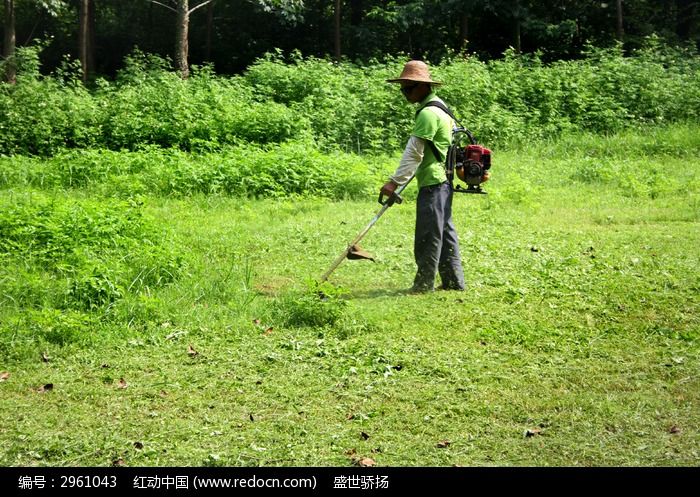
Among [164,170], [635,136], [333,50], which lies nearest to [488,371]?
[164,170]

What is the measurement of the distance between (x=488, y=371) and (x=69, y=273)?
4113 mm

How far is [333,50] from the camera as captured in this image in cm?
3156

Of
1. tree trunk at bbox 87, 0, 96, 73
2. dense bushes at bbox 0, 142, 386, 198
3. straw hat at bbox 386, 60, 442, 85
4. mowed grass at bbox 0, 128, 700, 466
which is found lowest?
mowed grass at bbox 0, 128, 700, 466

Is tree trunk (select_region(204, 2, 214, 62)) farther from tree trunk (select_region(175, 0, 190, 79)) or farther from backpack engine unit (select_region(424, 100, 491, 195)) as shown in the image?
backpack engine unit (select_region(424, 100, 491, 195))

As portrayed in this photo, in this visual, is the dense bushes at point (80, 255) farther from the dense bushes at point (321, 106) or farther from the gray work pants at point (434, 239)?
the dense bushes at point (321, 106)

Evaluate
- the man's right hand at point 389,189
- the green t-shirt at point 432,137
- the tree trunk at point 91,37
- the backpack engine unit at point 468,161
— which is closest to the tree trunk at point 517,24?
the tree trunk at point 91,37

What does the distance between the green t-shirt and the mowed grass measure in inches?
43.8

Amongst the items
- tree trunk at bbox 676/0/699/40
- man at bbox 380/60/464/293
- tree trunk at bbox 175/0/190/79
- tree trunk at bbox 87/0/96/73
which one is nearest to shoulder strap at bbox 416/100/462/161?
man at bbox 380/60/464/293

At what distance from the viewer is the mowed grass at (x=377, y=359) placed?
559 centimetres

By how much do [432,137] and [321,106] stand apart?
9.38 m

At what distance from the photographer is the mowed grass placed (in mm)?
5586

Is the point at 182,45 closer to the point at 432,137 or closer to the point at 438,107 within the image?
the point at 438,107

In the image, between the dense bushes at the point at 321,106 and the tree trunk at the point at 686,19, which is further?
the tree trunk at the point at 686,19

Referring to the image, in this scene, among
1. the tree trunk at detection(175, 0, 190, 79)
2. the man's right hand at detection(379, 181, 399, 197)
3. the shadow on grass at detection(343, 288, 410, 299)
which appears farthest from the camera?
the tree trunk at detection(175, 0, 190, 79)
